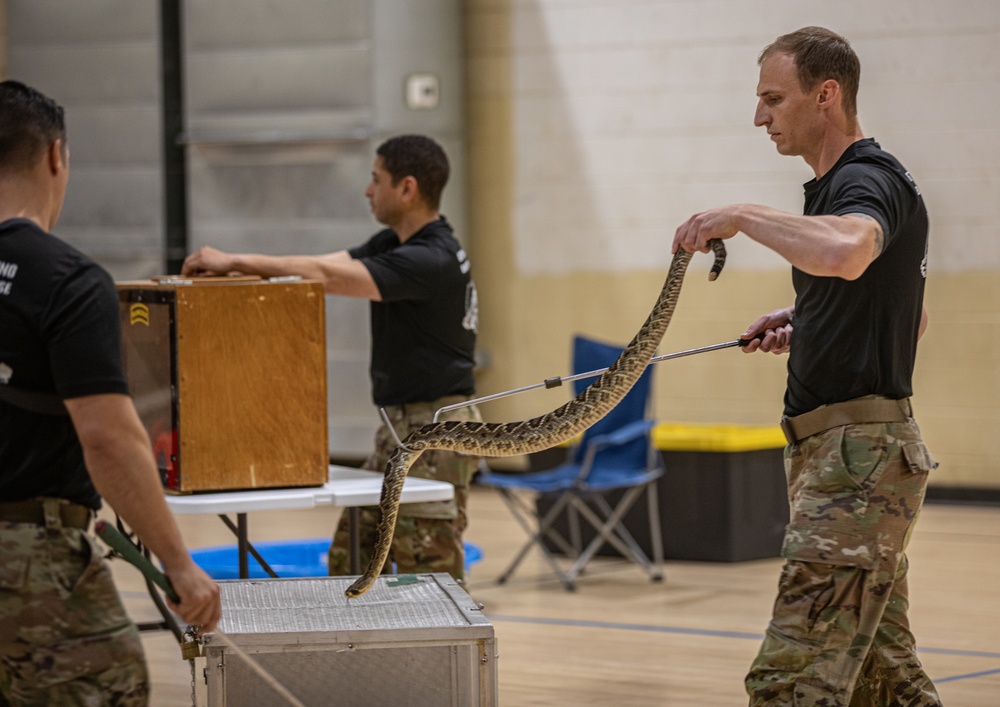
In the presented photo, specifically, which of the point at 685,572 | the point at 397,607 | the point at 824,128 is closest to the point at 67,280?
the point at 397,607

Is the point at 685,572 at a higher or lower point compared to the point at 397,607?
lower

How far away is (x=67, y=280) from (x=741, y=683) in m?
3.33

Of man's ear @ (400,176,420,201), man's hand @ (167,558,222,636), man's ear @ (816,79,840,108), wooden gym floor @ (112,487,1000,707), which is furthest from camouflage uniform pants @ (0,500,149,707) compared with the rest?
man's ear @ (400,176,420,201)

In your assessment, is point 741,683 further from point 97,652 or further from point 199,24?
point 199,24

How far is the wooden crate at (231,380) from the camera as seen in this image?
4.17m

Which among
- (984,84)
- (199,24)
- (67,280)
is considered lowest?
(67,280)

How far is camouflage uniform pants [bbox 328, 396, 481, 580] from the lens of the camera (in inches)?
195

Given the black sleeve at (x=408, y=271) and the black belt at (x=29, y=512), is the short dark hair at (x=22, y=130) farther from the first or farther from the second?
the black sleeve at (x=408, y=271)

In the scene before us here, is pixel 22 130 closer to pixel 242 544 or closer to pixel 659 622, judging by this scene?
pixel 242 544

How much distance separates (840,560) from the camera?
3.26 m

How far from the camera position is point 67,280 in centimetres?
261

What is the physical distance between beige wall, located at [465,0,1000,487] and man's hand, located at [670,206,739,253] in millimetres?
6418

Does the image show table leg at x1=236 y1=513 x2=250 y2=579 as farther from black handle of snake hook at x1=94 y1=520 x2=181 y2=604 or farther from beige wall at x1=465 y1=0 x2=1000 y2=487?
beige wall at x1=465 y1=0 x2=1000 y2=487

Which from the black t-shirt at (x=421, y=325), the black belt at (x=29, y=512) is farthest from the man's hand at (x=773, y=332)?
the black belt at (x=29, y=512)
